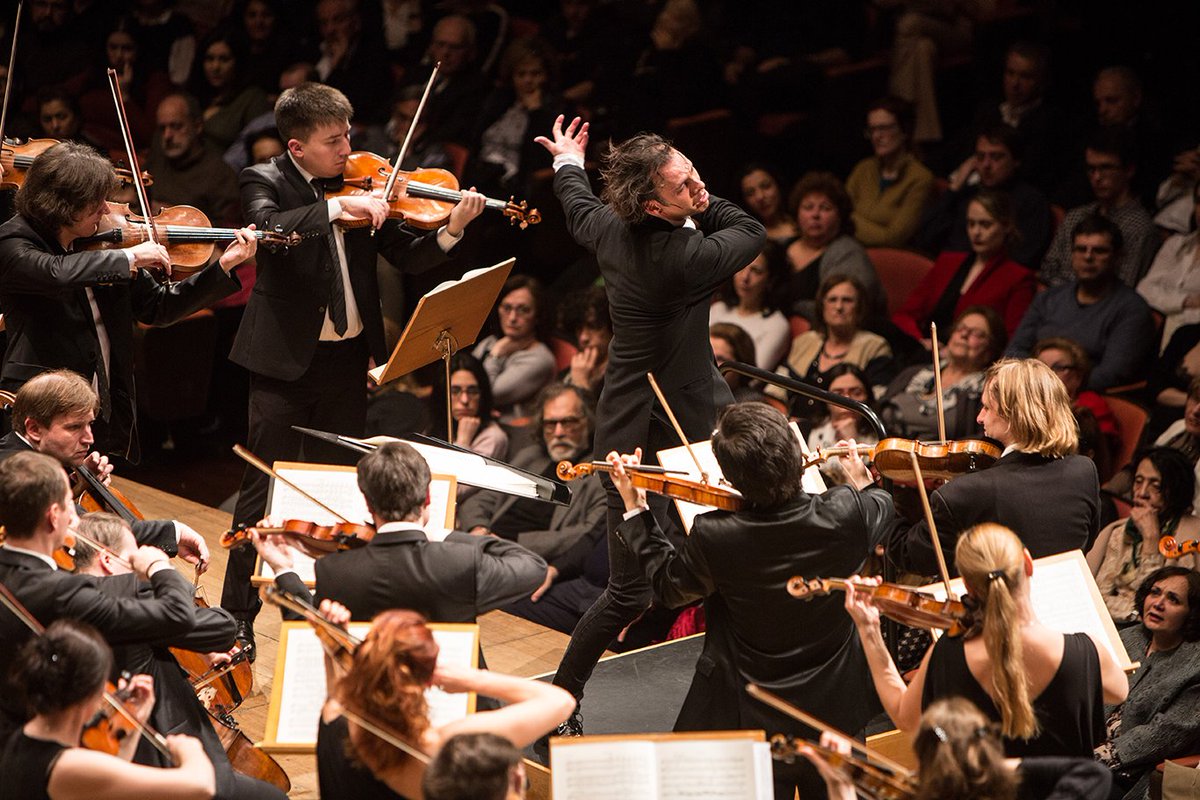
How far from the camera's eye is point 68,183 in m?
4.00

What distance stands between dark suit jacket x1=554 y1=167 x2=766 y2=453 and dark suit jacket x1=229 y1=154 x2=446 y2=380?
75cm

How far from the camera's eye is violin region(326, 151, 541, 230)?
4406 millimetres

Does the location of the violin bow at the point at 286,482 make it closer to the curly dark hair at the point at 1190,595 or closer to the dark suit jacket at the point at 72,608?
the dark suit jacket at the point at 72,608

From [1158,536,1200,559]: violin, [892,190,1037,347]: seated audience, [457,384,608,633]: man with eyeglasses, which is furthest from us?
[892,190,1037,347]: seated audience

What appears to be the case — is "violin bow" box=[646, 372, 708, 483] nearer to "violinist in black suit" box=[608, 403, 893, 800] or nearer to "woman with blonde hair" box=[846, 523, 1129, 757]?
"violinist in black suit" box=[608, 403, 893, 800]

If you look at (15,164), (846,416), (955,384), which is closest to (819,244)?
(955,384)

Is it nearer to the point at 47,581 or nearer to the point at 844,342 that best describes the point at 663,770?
the point at 47,581

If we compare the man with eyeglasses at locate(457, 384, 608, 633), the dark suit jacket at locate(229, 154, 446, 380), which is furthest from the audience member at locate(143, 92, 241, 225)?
the dark suit jacket at locate(229, 154, 446, 380)

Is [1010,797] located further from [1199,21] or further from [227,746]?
[1199,21]

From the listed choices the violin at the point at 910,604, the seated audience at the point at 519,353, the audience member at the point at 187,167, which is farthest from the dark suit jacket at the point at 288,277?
the audience member at the point at 187,167

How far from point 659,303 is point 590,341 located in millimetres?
2426

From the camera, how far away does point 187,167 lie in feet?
26.6

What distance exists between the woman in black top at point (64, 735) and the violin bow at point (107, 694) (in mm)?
79

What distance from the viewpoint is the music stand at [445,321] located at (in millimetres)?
4133
